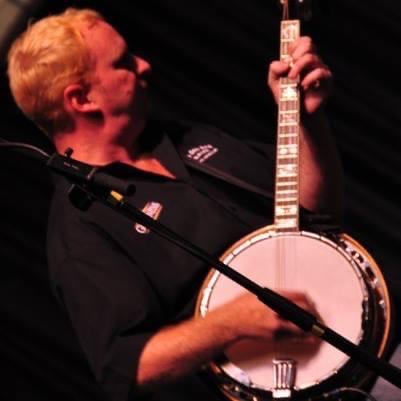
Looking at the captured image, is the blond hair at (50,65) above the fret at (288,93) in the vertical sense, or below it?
below

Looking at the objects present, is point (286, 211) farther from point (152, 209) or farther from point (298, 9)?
point (298, 9)

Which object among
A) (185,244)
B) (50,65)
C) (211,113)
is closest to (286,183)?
(185,244)

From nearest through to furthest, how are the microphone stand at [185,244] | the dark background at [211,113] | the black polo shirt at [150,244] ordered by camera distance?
the microphone stand at [185,244] < the black polo shirt at [150,244] < the dark background at [211,113]

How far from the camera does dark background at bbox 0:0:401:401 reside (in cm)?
255

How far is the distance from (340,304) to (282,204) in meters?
0.22

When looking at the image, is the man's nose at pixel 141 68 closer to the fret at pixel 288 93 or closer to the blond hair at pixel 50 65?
the blond hair at pixel 50 65

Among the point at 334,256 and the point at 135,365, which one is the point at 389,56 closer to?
the point at 334,256

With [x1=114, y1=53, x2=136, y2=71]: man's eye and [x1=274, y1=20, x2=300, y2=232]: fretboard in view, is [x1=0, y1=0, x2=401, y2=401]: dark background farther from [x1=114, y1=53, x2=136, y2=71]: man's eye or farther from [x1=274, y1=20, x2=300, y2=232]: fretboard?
[x1=274, y1=20, x2=300, y2=232]: fretboard

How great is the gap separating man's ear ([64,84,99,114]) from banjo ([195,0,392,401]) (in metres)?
0.44

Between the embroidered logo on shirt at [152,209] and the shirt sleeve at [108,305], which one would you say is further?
the embroidered logo on shirt at [152,209]

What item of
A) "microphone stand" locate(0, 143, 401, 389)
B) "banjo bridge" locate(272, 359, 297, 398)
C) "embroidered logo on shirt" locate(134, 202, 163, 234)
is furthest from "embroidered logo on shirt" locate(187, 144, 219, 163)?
"microphone stand" locate(0, 143, 401, 389)

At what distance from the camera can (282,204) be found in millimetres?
1861

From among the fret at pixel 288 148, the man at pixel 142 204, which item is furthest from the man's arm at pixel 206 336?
the fret at pixel 288 148

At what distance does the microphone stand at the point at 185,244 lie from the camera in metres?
1.37
